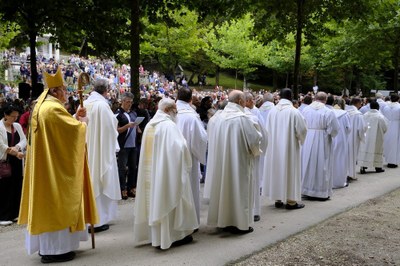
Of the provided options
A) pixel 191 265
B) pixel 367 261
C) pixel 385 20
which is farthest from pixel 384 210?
pixel 385 20

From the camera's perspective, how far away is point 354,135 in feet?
38.7

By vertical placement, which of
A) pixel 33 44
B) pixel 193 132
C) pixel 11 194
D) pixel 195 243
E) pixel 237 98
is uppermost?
pixel 33 44

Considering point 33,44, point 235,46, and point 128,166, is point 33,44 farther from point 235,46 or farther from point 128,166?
point 235,46

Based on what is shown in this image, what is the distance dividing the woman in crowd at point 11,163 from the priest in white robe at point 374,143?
370 inches

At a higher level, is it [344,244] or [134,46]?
[134,46]

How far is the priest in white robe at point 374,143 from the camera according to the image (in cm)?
1301

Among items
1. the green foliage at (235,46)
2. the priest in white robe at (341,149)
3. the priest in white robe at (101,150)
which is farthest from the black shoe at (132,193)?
the green foliage at (235,46)

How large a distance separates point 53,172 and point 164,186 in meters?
1.40

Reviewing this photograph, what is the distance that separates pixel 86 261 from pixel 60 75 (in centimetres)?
238

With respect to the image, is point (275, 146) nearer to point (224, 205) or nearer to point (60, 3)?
point (224, 205)

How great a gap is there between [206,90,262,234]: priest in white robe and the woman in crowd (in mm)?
3434

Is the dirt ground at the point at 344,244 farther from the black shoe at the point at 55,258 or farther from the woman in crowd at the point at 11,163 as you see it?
the woman in crowd at the point at 11,163

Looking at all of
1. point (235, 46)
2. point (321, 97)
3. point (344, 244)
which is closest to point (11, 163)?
point (344, 244)

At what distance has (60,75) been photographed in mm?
5656
